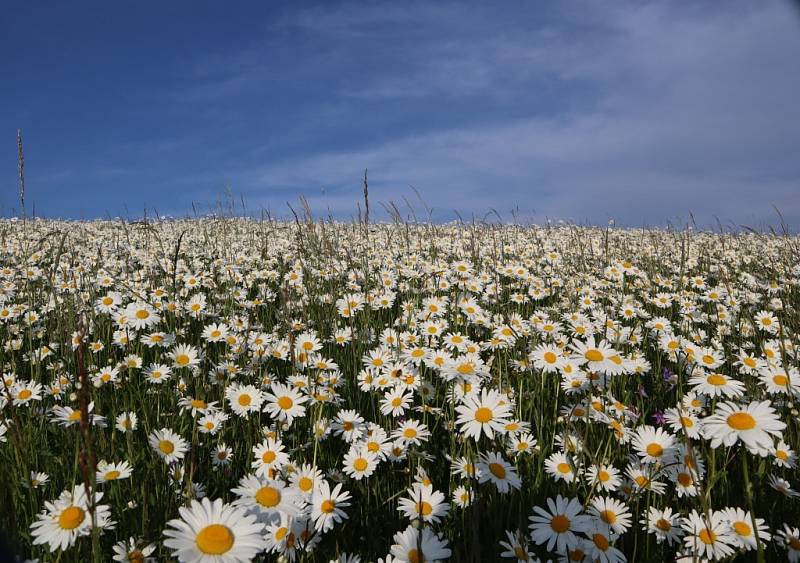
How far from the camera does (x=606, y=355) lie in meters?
2.52

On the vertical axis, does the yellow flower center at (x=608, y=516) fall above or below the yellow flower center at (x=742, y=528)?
above

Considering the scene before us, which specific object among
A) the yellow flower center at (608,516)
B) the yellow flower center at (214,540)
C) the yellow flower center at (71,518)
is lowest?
the yellow flower center at (608,516)

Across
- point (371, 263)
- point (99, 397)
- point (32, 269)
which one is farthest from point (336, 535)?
point (32, 269)

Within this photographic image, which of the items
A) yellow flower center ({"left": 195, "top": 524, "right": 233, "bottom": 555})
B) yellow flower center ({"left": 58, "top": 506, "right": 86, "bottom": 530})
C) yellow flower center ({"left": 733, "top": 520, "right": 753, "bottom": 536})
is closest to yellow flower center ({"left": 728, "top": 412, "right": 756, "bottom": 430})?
yellow flower center ({"left": 733, "top": 520, "right": 753, "bottom": 536})

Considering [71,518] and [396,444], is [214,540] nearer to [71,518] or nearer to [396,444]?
[71,518]

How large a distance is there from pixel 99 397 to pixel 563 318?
421 centimetres

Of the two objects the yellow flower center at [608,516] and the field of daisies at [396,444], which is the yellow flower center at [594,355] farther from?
the yellow flower center at [608,516]

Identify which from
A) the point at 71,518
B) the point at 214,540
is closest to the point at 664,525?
the point at 214,540

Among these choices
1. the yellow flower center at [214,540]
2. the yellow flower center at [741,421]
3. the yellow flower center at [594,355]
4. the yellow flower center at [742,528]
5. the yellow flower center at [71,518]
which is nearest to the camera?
the yellow flower center at [214,540]

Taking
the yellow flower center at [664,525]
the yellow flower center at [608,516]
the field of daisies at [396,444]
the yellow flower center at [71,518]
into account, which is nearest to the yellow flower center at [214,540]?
the field of daisies at [396,444]

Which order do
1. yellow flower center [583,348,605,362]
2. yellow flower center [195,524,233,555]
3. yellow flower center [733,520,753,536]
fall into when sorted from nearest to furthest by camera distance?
yellow flower center [195,524,233,555] < yellow flower center [733,520,753,536] < yellow flower center [583,348,605,362]

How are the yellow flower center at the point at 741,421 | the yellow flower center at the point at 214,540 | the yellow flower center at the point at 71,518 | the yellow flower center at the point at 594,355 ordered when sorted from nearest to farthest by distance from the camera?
the yellow flower center at the point at 214,540, the yellow flower center at the point at 71,518, the yellow flower center at the point at 741,421, the yellow flower center at the point at 594,355

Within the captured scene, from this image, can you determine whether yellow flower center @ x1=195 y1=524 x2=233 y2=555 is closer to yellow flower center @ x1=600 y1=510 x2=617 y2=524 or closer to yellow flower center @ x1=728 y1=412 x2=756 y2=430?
yellow flower center @ x1=600 y1=510 x2=617 y2=524

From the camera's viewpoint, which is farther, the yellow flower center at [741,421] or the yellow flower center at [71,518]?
the yellow flower center at [741,421]
